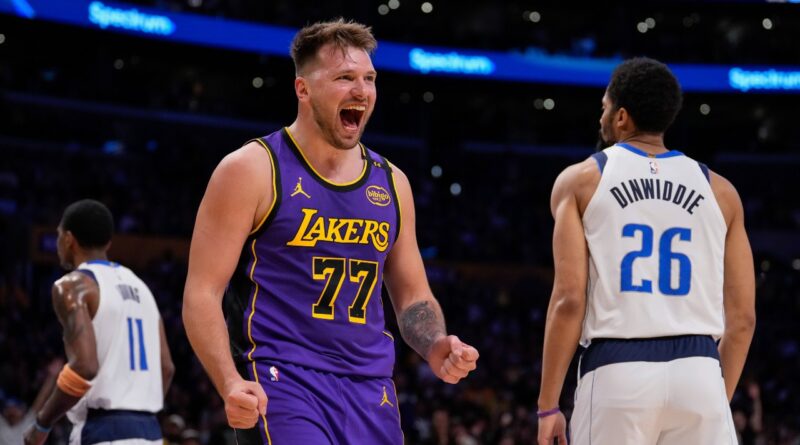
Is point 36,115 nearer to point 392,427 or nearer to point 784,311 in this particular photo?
point 784,311

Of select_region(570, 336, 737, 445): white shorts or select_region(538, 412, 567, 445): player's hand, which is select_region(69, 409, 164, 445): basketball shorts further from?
select_region(570, 336, 737, 445): white shorts

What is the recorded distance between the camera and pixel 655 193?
4.55m

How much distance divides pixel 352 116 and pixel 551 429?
60.8 inches

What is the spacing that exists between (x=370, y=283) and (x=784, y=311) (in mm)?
23783

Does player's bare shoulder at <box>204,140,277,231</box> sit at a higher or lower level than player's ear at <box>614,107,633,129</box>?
lower

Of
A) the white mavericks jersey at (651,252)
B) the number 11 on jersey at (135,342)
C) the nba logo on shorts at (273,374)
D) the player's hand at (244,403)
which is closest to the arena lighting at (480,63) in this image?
the number 11 on jersey at (135,342)

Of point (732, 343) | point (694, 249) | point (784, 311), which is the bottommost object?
point (784, 311)

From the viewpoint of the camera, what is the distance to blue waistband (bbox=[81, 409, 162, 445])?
598 centimetres

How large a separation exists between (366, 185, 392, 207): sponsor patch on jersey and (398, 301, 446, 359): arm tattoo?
0.43 m

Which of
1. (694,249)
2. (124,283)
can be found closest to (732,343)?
(694,249)

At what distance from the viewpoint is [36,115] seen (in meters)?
26.8

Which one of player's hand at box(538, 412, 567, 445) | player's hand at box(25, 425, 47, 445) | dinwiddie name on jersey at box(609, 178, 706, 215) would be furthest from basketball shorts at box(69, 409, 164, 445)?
dinwiddie name on jersey at box(609, 178, 706, 215)

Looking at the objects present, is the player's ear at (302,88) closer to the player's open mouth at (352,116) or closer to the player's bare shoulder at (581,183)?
the player's open mouth at (352,116)

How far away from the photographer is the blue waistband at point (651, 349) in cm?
437
